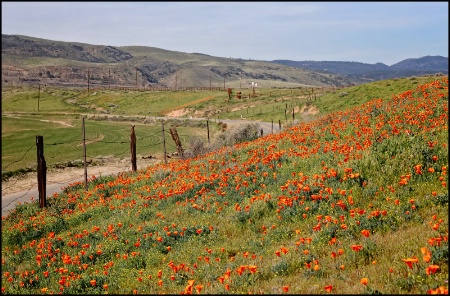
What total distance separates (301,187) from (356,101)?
45814 millimetres

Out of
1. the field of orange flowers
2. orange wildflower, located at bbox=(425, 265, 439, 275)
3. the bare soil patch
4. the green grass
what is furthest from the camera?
the green grass

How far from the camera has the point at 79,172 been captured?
108 ft

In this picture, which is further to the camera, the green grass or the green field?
the green field

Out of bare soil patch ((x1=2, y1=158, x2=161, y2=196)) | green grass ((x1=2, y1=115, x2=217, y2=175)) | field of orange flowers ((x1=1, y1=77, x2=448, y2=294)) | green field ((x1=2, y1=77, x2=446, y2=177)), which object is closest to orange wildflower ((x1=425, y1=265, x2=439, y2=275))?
field of orange flowers ((x1=1, y1=77, x2=448, y2=294))

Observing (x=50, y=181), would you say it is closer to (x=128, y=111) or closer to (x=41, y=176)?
(x=41, y=176)

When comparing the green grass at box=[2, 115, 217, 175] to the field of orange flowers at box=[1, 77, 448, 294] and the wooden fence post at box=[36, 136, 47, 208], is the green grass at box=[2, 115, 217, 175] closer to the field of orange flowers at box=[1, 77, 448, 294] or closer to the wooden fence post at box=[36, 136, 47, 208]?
the wooden fence post at box=[36, 136, 47, 208]

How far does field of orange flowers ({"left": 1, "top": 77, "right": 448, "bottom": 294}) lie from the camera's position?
5.71 metres

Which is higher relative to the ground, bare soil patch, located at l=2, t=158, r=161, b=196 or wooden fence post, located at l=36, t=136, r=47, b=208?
wooden fence post, located at l=36, t=136, r=47, b=208

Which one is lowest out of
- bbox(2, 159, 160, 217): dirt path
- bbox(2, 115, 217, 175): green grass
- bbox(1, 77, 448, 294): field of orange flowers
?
bbox(2, 159, 160, 217): dirt path

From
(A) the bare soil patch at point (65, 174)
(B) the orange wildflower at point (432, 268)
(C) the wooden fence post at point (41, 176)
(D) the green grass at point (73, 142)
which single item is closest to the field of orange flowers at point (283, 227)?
(B) the orange wildflower at point (432, 268)

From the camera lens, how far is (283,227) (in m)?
8.30

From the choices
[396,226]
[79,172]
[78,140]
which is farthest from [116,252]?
[78,140]

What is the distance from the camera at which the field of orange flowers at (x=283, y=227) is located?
5715mm

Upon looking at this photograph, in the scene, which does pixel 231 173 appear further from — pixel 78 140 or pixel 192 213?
pixel 78 140
